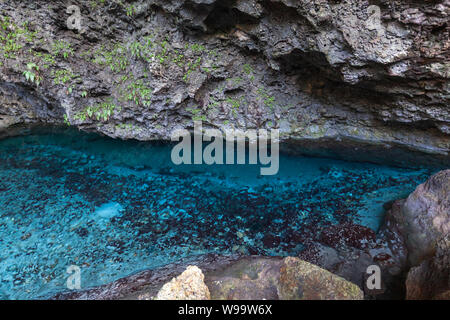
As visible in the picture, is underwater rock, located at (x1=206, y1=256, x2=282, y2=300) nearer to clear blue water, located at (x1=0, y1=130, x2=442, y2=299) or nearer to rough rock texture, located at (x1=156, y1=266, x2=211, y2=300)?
rough rock texture, located at (x1=156, y1=266, x2=211, y2=300)

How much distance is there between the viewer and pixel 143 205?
6254 millimetres

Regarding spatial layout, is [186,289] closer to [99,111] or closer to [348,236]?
[348,236]

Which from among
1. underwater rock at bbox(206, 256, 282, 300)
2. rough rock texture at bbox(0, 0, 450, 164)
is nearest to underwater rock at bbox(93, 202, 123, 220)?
rough rock texture at bbox(0, 0, 450, 164)

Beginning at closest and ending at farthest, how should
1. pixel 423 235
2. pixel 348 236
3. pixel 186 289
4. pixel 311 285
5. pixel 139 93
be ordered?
1. pixel 186 289
2. pixel 311 285
3. pixel 423 235
4. pixel 348 236
5. pixel 139 93

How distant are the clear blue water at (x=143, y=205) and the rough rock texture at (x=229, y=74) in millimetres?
874

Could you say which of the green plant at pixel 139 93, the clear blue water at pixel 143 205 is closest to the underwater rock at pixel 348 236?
the clear blue water at pixel 143 205

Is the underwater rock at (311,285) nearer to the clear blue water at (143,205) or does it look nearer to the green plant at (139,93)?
the clear blue water at (143,205)

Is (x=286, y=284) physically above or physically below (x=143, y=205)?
above

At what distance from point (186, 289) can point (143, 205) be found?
3.71 metres

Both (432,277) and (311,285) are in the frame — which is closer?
(311,285)

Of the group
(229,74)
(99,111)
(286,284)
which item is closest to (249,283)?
(286,284)

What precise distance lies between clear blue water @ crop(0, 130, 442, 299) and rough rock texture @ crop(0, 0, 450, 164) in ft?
2.87
